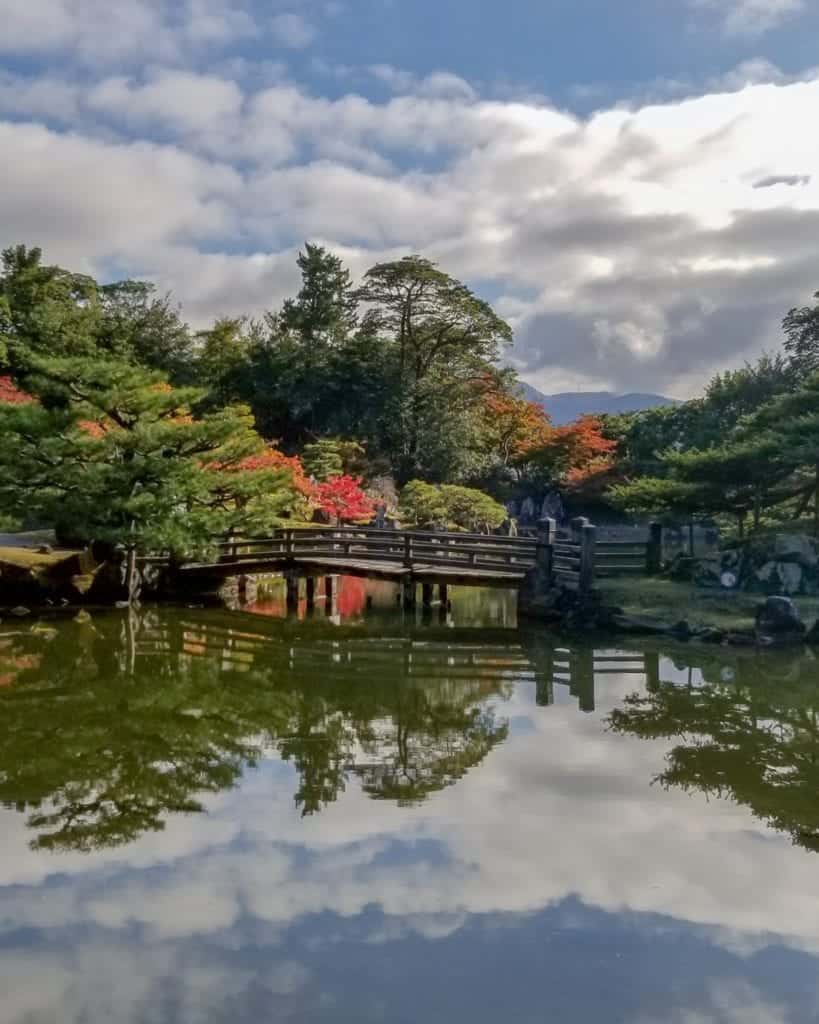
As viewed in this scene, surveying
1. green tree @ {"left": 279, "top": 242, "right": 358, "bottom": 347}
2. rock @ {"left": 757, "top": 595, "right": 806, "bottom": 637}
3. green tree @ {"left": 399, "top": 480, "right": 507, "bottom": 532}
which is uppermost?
green tree @ {"left": 279, "top": 242, "right": 358, "bottom": 347}

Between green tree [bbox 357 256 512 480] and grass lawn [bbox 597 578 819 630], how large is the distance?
13.9 metres

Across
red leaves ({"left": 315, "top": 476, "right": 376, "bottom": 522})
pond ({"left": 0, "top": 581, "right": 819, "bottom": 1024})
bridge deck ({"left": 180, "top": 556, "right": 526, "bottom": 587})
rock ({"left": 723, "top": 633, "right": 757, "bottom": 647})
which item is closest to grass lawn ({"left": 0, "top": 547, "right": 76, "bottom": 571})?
bridge deck ({"left": 180, "top": 556, "right": 526, "bottom": 587})

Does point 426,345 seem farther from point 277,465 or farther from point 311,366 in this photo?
point 277,465

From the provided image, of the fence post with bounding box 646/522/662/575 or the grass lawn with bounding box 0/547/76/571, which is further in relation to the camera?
the fence post with bounding box 646/522/662/575

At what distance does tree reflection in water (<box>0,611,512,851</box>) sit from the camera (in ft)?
22.0

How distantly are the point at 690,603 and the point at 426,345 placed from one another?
56.1 feet

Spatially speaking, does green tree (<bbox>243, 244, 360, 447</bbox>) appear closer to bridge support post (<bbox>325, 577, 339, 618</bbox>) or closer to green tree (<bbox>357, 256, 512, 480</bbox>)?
green tree (<bbox>357, 256, 512, 480</bbox>)

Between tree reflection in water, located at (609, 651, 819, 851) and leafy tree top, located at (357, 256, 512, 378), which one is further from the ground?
leafy tree top, located at (357, 256, 512, 378)

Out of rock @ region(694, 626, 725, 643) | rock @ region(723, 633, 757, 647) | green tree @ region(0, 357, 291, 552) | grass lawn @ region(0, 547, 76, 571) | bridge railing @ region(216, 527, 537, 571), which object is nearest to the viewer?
rock @ region(723, 633, 757, 647)

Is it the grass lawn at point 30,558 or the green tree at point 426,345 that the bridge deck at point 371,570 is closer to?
the grass lawn at point 30,558

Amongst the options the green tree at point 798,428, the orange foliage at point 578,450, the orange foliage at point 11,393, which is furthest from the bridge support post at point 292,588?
the orange foliage at point 578,450

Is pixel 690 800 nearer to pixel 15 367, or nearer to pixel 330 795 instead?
pixel 330 795

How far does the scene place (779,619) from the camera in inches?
481

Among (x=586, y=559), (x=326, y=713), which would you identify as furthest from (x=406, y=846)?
(x=586, y=559)
